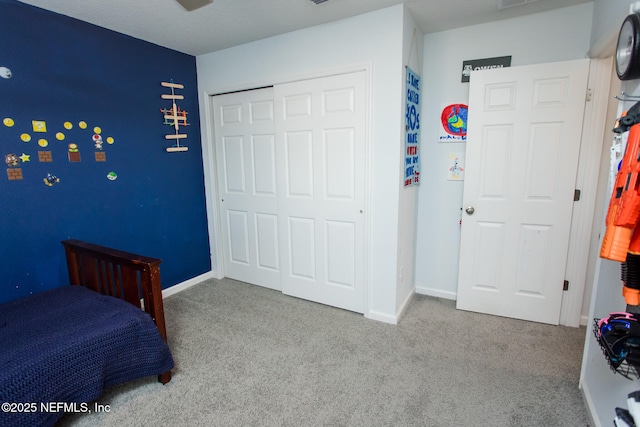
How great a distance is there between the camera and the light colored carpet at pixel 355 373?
1721 millimetres

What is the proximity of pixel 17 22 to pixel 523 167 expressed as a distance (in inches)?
146

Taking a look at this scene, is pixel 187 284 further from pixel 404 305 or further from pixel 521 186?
pixel 521 186

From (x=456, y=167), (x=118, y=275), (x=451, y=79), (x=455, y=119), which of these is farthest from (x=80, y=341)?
(x=451, y=79)

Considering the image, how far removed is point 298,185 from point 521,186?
1.83 metres

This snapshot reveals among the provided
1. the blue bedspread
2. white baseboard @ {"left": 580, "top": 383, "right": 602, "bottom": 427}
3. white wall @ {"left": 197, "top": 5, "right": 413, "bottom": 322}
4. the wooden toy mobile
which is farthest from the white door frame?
the blue bedspread

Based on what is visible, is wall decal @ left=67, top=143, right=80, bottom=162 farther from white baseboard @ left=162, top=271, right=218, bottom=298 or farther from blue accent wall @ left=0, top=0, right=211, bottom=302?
white baseboard @ left=162, top=271, right=218, bottom=298

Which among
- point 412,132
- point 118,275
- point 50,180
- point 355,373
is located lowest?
point 355,373

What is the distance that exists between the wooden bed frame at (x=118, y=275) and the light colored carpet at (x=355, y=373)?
0.30 meters

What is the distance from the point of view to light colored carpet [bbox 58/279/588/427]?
1.72 m

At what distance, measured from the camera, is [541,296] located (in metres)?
2.58

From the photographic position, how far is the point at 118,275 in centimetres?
215

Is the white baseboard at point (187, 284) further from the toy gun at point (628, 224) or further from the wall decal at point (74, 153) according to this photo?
the toy gun at point (628, 224)

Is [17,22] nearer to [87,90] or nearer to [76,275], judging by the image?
[87,90]

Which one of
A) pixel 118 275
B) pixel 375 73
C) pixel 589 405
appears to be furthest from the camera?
pixel 375 73
